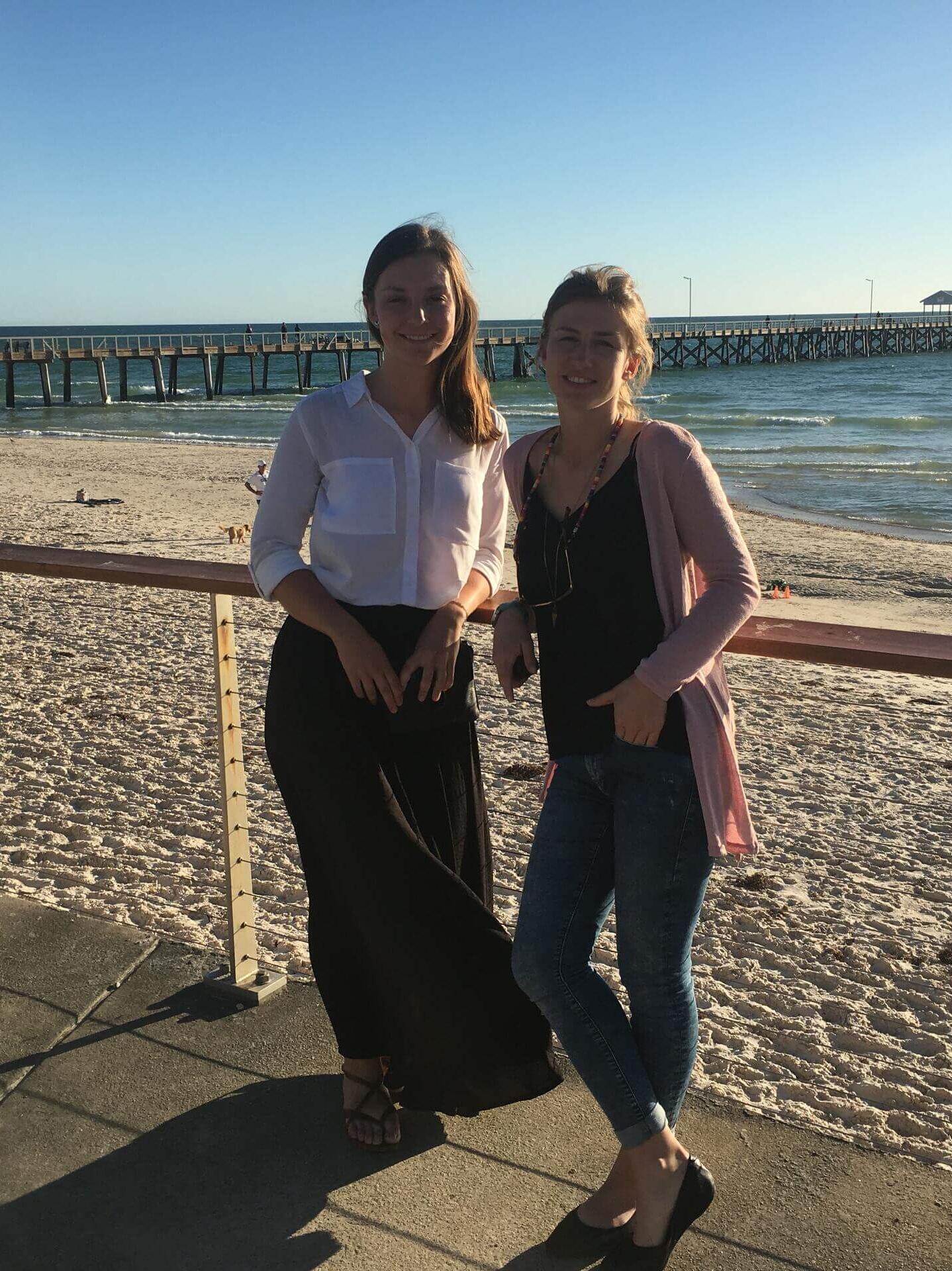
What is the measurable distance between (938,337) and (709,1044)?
9017 cm

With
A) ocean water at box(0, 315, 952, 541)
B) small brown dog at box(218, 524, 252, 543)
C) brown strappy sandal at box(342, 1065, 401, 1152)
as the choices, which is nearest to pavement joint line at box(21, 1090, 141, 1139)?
brown strappy sandal at box(342, 1065, 401, 1152)

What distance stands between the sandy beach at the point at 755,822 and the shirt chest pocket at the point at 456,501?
4.78 feet

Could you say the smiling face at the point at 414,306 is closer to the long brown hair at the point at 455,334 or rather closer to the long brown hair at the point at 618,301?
the long brown hair at the point at 455,334

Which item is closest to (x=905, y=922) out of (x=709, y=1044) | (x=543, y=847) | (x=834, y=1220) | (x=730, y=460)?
(x=709, y=1044)

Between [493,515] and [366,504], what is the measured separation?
0.30 metres

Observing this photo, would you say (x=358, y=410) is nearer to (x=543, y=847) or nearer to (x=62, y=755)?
(x=543, y=847)

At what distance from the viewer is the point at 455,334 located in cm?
227

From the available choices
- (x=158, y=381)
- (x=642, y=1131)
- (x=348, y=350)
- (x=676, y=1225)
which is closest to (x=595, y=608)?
(x=642, y=1131)

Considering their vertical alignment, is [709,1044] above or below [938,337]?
below

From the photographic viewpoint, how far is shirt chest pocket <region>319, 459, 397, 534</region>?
7.14 feet

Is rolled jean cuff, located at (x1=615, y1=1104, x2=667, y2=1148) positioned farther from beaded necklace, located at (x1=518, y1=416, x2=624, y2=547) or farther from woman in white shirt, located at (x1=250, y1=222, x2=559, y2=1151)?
beaded necklace, located at (x1=518, y1=416, x2=624, y2=547)

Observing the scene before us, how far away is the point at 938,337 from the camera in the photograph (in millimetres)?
84812

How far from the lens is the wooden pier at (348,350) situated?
46344 mm

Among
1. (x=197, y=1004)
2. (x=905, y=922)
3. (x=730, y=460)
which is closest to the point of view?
(x=197, y=1004)
